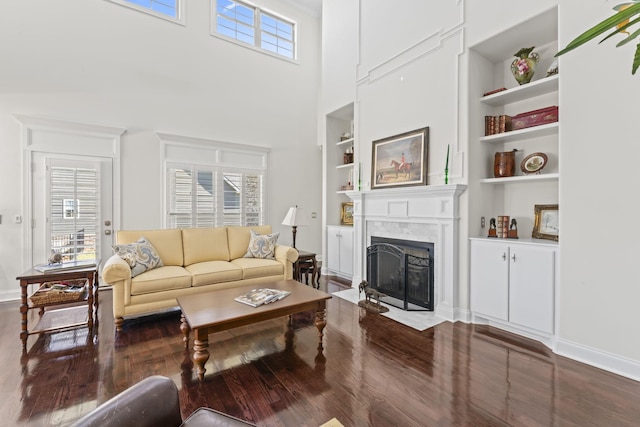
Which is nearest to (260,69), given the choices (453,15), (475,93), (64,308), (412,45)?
(412,45)

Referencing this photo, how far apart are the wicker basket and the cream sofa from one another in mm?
355

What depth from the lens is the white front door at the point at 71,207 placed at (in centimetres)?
394

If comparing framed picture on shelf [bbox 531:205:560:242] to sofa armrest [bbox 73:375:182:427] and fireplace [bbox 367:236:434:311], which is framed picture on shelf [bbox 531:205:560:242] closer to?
fireplace [bbox 367:236:434:311]

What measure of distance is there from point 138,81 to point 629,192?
599 centimetres

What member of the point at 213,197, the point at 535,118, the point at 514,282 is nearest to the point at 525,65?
the point at 535,118

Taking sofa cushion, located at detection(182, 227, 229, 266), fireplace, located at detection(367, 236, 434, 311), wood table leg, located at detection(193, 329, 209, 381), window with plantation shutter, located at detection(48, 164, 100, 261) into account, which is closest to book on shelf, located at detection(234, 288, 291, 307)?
wood table leg, located at detection(193, 329, 209, 381)

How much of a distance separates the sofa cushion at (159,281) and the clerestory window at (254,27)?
4.37m

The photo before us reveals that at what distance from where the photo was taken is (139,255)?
10.8 ft

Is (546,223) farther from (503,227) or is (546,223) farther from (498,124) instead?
(498,124)

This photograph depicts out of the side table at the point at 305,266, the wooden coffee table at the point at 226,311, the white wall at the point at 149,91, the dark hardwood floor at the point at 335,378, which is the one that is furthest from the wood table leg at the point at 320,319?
the white wall at the point at 149,91

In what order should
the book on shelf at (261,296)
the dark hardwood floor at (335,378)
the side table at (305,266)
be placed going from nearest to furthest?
1. the dark hardwood floor at (335,378)
2. the book on shelf at (261,296)
3. the side table at (305,266)

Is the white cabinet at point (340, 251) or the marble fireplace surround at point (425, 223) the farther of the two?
the white cabinet at point (340, 251)

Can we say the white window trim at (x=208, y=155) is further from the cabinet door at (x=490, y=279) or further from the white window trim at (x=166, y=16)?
the cabinet door at (x=490, y=279)

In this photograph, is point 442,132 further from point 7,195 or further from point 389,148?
point 7,195
